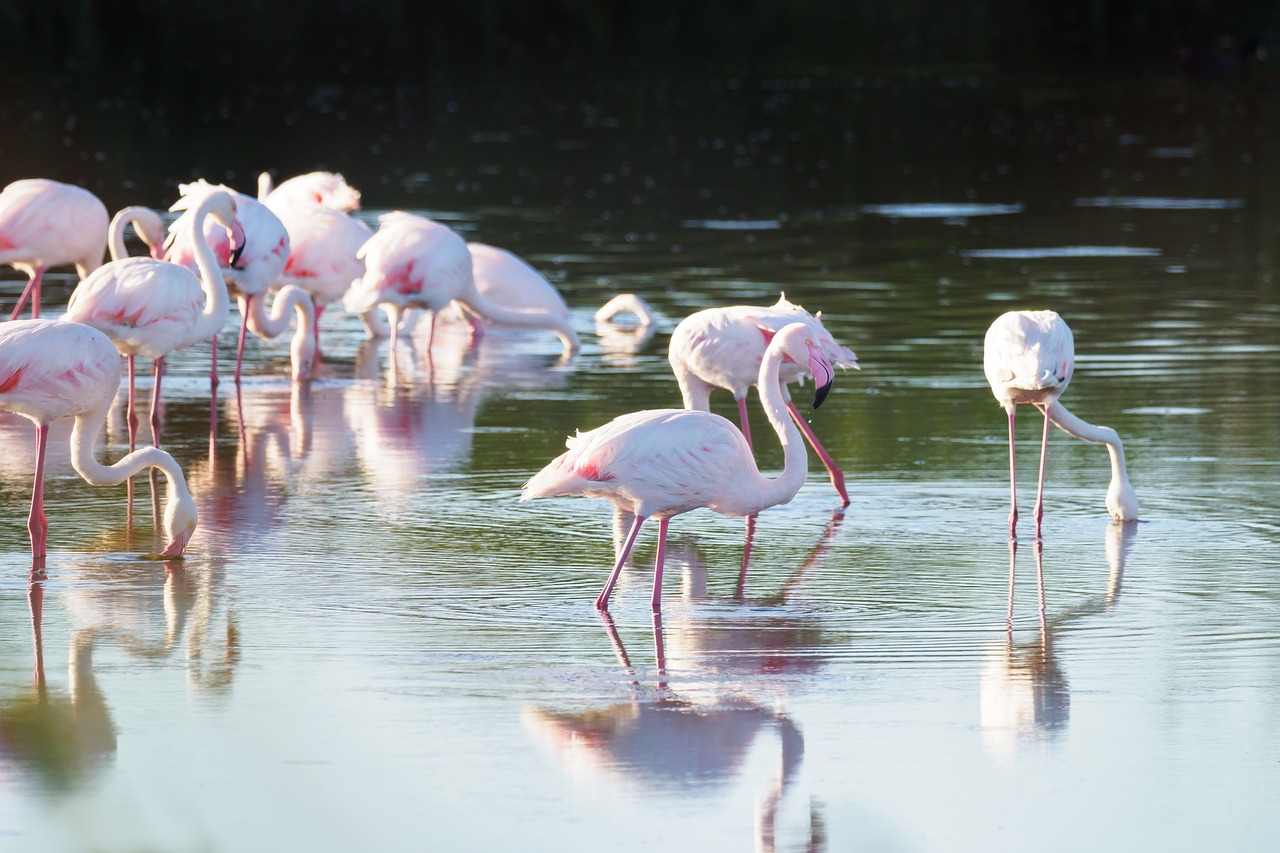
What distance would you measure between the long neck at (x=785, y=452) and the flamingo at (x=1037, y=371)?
119 centimetres

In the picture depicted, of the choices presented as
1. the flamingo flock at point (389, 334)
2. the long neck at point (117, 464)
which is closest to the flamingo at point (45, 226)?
the flamingo flock at point (389, 334)

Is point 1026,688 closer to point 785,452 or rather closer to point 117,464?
point 785,452

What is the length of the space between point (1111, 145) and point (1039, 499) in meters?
21.5

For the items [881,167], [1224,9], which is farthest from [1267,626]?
[1224,9]

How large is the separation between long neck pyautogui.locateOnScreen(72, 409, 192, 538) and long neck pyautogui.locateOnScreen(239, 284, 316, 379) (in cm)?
441


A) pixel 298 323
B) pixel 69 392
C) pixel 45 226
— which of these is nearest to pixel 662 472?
pixel 69 392

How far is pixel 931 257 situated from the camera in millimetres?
17594

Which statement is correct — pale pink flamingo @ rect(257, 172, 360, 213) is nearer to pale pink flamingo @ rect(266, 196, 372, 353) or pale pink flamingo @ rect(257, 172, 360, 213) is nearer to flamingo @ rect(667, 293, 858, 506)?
pale pink flamingo @ rect(266, 196, 372, 353)

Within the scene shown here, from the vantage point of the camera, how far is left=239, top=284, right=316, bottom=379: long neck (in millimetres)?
12312

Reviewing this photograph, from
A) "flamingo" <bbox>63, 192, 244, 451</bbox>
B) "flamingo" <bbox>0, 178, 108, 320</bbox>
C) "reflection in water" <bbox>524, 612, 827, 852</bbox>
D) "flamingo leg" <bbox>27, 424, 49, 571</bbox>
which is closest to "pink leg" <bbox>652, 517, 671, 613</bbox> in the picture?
"reflection in water" <bbox>524, 612, 827, 852</bbox>

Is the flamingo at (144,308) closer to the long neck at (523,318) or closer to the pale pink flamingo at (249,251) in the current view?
the pale pink flamingo at (249,251)

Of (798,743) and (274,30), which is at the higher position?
(274,30)

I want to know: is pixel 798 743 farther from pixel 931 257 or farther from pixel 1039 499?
pixel 931 257

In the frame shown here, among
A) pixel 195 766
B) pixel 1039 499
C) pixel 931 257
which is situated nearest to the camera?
pixel 195 766
